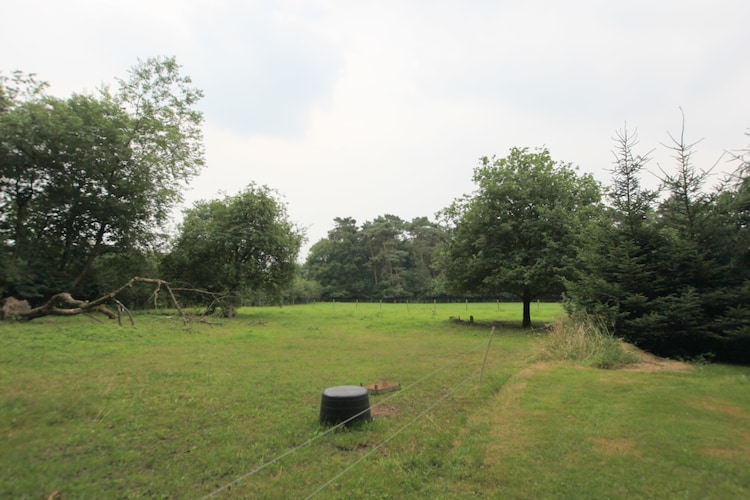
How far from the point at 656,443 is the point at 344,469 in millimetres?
3718

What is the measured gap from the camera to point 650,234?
453 inches

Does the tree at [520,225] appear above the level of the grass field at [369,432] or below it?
above

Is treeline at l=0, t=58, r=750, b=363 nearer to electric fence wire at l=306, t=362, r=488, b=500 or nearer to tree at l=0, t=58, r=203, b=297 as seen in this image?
tree at l=0, t=58, r=203, b=297

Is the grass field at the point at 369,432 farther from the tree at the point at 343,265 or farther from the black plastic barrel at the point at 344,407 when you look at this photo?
the tree at the point at 343,265

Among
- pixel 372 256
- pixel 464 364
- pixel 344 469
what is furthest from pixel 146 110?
pixel 372 256

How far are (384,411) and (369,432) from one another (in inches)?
39.4

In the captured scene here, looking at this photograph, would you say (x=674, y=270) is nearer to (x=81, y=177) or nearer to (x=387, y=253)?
(x=81, y=177)

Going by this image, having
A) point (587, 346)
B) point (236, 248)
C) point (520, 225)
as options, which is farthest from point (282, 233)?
point (587, 346)

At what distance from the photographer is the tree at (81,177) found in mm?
19531

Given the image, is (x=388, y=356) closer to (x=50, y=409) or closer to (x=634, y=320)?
(x=634, y=320)

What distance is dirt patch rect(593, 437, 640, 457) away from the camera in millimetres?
4445

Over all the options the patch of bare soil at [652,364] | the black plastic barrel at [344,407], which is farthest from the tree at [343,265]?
the black plastic barrel at [344,407]

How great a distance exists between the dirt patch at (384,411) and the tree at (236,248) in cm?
2105

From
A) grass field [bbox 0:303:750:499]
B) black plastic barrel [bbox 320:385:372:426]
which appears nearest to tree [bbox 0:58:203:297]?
grass field [bbox 0:303:750:499]
